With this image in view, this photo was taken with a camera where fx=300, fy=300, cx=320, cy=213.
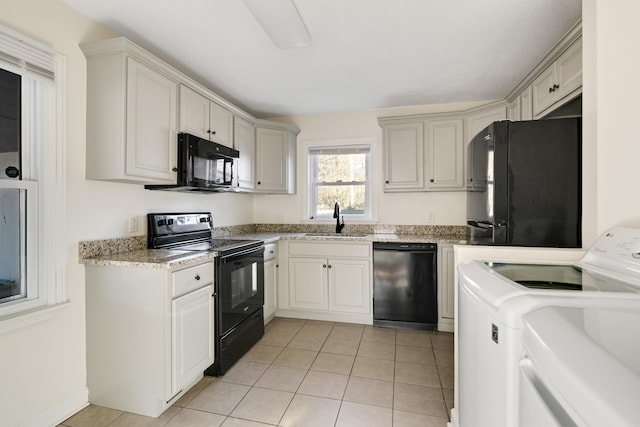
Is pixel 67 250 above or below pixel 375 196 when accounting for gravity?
below

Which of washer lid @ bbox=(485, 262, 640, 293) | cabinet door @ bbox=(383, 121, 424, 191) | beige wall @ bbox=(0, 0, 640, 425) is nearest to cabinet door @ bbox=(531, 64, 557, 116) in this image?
beige wall @ bbox=(0, 0, 640, 425)

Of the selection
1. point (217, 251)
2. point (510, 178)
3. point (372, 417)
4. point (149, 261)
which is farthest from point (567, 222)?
point (149, 261)

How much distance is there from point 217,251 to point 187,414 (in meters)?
0.97

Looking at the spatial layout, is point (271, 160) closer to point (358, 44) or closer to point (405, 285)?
point (358, 44)

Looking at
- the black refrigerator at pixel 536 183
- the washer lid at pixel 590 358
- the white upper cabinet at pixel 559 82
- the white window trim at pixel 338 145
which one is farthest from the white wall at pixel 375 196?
the washer lid at pixel 590 358

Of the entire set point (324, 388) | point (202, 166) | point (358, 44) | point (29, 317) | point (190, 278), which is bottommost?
point (324, 388)

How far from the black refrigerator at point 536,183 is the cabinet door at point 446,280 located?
36.3 inches

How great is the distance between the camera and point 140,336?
1.72 meters

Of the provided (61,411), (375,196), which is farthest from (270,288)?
(61,411)

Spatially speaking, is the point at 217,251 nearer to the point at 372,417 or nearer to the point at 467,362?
the point at 372,417

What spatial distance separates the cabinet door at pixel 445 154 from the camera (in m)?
3.12

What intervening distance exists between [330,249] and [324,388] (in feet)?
4.54

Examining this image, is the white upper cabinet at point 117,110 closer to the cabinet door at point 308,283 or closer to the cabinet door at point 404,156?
the cabinet door at point 308,283

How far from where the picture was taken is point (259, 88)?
9.53 ft
